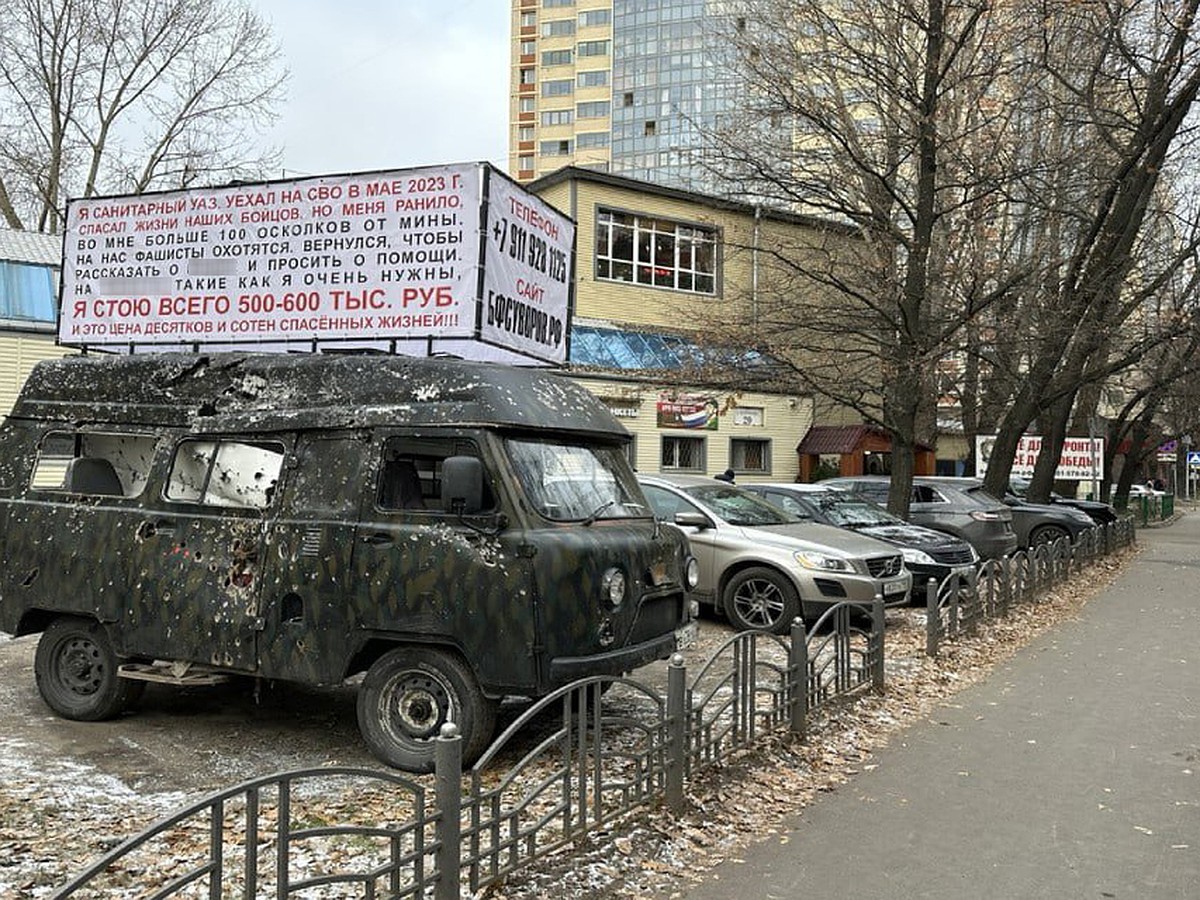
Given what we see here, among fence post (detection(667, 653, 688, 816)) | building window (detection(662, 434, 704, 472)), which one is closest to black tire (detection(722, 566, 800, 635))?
fence post (detection(667, 653, 688, 816))

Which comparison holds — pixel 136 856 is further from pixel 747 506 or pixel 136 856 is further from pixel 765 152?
pixel 765 152

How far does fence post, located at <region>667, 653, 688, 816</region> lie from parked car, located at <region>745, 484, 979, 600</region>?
796 centimetres

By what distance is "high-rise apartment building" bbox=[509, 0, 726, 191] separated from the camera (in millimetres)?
84312

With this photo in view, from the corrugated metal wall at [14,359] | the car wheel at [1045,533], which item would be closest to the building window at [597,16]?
the corrugated metal wall at [14,359]

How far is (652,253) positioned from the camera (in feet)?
100

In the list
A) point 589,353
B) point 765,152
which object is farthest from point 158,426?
point 589,353

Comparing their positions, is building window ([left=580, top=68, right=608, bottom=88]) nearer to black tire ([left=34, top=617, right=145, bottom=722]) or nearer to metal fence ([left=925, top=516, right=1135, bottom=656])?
metal fence ([left=925, top=516, right=1135, bottom=656])

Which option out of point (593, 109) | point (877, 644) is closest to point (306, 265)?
point (877, 644)

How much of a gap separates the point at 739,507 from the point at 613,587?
6.22 metres

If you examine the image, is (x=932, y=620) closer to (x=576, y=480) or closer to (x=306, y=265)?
(x=576, y=480)

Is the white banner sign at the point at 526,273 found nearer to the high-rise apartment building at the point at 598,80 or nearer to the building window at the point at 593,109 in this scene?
the high-rise apartment building at the point at 598,80

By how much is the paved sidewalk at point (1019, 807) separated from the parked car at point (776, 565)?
173cm

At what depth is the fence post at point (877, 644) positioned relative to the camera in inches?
334

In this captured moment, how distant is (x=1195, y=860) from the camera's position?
5.10 m
